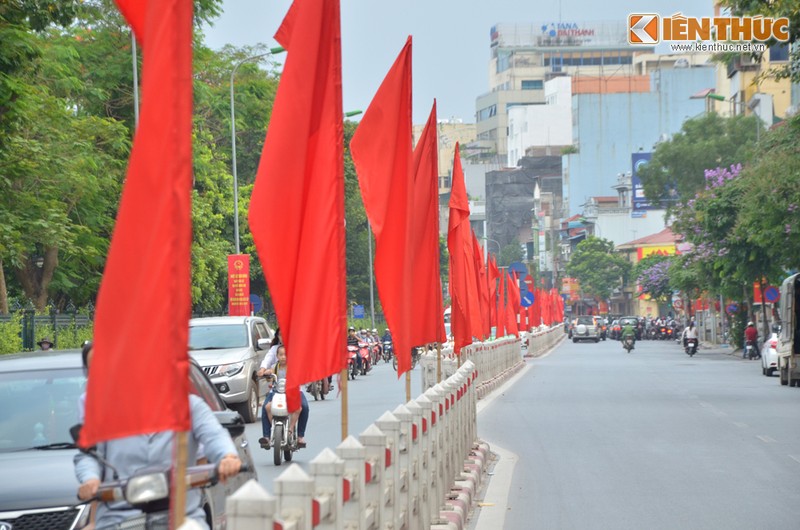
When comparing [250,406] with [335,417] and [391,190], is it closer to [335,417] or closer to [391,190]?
[335,417]

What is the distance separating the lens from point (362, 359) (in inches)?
1753

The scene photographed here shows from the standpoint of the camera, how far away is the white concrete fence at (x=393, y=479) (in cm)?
524

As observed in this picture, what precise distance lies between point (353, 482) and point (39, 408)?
8.64 ft

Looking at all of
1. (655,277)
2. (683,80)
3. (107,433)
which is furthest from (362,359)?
(683,80)

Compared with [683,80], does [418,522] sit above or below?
below

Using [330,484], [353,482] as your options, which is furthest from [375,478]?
[330,484]

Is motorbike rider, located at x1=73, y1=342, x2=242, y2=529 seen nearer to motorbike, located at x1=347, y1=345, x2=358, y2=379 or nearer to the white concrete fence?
the white concrete fence

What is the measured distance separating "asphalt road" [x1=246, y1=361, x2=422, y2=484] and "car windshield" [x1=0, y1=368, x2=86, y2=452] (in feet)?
10.4

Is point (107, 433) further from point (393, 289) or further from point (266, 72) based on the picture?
Answer: point (266, 72)

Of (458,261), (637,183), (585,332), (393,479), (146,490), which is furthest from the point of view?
(637,183)

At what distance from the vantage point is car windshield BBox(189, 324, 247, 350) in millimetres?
24531

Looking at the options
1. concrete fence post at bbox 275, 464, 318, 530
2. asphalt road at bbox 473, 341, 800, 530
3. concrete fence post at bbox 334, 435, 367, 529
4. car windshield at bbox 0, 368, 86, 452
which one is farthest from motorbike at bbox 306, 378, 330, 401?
concrete fence post at bbox 275, 464, 318, 530

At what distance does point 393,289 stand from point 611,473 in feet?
13.4

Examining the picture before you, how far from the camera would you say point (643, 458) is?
1683 centimetres
